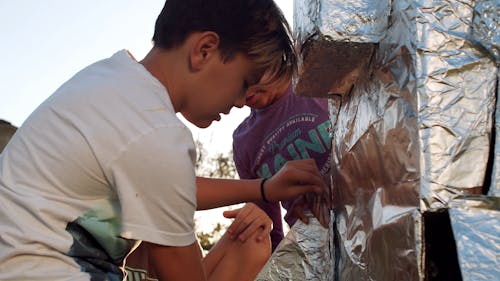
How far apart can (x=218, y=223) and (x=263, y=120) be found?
5.51 m

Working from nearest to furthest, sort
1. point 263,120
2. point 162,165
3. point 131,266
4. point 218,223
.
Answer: point 162,165, point 131,266, point 263,120, point 218,223

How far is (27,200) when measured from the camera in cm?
83

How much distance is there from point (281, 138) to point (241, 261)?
333 mm

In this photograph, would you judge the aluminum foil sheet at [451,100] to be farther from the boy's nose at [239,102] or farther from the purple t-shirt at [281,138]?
the purple t-shirt at [281,138]

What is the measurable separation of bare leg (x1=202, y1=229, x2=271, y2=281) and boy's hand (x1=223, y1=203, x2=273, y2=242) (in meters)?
0.01

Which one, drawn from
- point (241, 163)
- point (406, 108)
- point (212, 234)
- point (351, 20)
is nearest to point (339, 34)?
point (351, 20)

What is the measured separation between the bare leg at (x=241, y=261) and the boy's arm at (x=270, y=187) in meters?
0.10

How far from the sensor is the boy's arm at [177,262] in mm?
846

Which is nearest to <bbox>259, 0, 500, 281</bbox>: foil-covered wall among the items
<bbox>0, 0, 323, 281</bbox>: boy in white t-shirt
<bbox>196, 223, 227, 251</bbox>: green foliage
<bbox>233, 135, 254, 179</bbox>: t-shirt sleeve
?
<bbox>0, 0, 323, 281</bbox>: boy in white t-shirt

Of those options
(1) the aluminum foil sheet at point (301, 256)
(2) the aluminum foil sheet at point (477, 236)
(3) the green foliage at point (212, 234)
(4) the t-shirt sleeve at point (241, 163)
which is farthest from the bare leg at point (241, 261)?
(3) the green foliage at point (212, 234)

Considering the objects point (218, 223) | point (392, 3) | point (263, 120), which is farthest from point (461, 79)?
point (218, 223)

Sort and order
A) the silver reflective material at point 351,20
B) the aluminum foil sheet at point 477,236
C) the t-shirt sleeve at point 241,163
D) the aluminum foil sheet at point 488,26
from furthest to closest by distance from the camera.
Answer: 1. the t-shirt sleeve at point 241,163
2. the silver reflective material at point 351,20
3. the aluminum foil sheet at point 488,26
4. the aluminum foil sheet at point 477,236

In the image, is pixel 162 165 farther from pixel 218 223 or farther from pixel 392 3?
pixel 218 223

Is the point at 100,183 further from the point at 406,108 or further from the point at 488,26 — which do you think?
the point at 488,26
